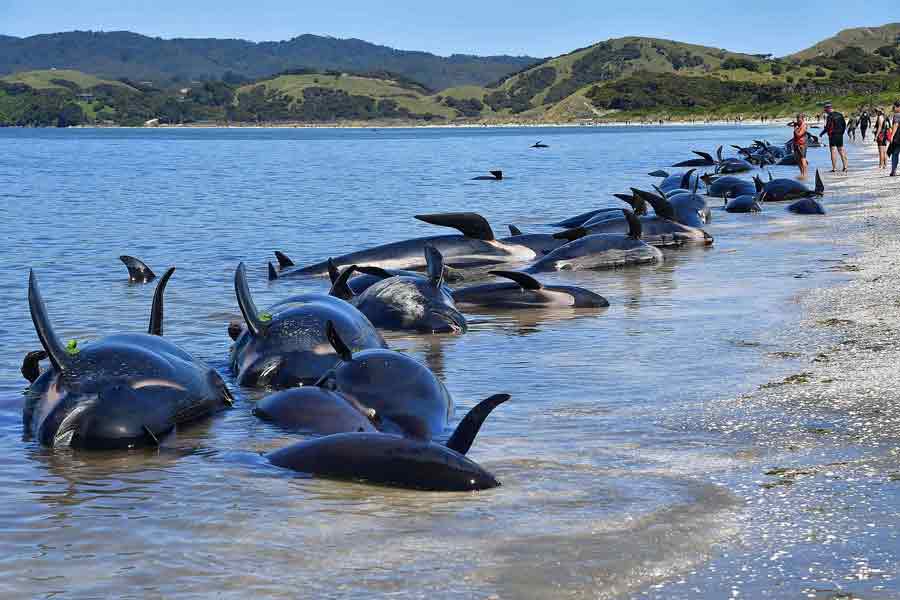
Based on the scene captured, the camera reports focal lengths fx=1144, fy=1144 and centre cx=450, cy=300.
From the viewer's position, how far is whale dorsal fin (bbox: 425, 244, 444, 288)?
1084cm

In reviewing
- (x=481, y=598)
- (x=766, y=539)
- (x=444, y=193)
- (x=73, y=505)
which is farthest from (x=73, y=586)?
(x=444, y=193)

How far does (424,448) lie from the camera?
5.87 meters

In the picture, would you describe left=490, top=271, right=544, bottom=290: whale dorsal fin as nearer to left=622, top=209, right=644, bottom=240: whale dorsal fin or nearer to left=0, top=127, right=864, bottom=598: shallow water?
left=0, top=127, right=864, bottom=598: shallow water

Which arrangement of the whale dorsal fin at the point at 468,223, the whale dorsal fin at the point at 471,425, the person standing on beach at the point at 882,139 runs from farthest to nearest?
the person standing on beach at the point at 882,139 < the whale dorsal fin at the point at 468,223 < the whale dorsal fin at the point at 471,425

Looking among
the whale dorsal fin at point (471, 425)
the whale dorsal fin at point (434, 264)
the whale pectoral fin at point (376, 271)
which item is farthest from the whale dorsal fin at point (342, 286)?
the whale dorsal fin at point (471, 425)

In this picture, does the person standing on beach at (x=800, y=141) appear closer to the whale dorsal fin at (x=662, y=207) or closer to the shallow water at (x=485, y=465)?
the whale dorsal fin at (x=662, y=207)

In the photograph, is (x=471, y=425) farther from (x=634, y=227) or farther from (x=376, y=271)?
(x=634, y=227)

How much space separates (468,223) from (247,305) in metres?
7.42

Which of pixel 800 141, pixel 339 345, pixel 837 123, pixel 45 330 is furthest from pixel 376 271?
pixel 837 123

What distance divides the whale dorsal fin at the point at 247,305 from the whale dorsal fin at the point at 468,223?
5873 mm

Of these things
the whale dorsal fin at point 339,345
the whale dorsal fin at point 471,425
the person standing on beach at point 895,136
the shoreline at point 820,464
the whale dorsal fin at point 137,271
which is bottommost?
the whale dorsal fin at point 137,271

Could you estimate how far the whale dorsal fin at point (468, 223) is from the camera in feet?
48.0

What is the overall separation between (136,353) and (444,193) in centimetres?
3111

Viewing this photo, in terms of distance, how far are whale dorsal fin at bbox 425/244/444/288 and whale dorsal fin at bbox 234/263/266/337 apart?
2558 mm
